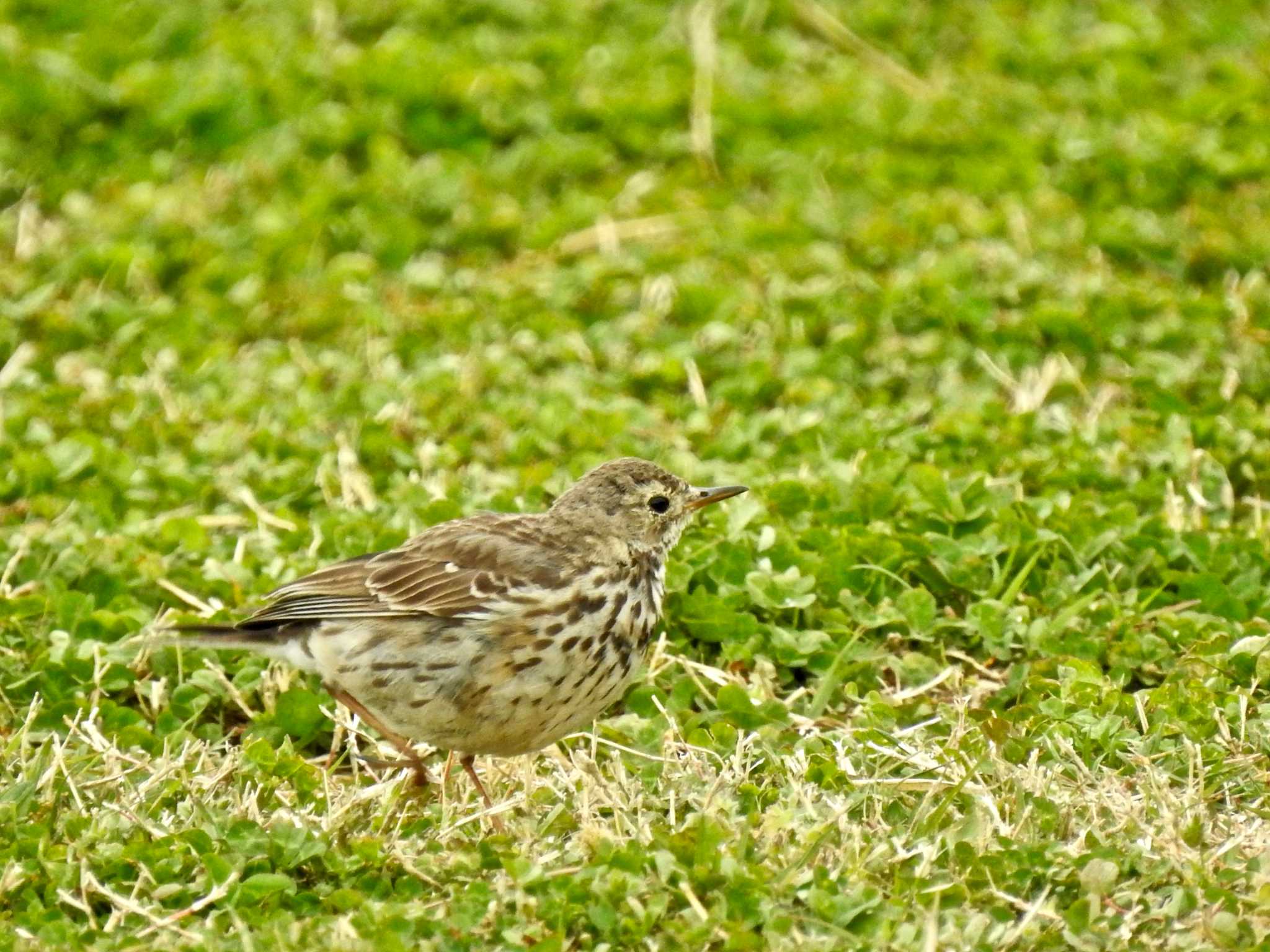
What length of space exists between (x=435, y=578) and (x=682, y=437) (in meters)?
2.50

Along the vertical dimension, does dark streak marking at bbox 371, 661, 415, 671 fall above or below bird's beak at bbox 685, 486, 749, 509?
below

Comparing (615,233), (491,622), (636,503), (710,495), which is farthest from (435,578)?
(615,233)

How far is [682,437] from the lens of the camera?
8.57 m

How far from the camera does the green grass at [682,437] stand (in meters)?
5.30

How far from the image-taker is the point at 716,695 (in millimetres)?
6527

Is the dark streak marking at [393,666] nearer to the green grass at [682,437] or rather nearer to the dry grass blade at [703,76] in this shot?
the green grass at [682,437]

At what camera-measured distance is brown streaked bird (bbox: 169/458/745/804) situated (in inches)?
236

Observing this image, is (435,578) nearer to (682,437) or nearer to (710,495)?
(710,495)

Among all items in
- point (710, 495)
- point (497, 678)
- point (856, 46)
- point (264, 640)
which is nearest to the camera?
point (497, 678)

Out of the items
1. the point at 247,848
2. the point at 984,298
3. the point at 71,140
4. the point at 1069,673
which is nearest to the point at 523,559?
the point at 247,848

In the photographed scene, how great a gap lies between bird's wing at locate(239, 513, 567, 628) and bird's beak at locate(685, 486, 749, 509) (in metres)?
0.58

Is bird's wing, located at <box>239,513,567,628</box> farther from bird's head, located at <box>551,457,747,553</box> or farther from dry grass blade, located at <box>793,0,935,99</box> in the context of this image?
dry grass blade, located at <box>793,0,935,99</box>

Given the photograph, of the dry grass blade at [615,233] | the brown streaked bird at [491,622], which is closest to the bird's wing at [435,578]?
the brown streaked bird at [491,622]

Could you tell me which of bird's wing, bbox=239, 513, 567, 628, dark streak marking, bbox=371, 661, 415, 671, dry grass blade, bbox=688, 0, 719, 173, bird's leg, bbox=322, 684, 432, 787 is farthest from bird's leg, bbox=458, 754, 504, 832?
dry grass blade, bbox=688, 0, 719, 173
